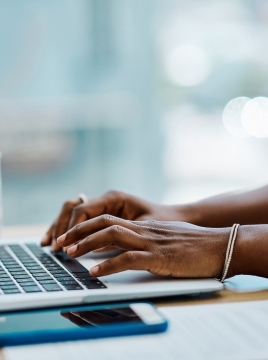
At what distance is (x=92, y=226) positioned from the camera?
740 millimetres

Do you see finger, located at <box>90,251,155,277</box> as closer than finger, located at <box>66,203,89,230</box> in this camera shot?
Yes

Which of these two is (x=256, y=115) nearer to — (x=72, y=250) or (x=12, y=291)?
(x=72, y=250)

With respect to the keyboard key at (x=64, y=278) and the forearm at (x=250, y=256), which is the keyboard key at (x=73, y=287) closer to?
the keyboard key at (x=64, y=278)

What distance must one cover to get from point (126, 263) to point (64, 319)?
142 mm

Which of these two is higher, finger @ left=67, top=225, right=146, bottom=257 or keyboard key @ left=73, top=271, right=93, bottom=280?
finger @ left=67, top=225, right=146, bottom=257

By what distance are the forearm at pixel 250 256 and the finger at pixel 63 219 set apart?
1.09ft

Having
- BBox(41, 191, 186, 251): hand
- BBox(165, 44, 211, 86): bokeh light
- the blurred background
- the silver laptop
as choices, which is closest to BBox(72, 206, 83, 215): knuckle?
BBox(41, 191, 186, 251): hand

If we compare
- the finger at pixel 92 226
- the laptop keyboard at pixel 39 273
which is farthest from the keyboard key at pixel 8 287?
the finger at pixel 92 226

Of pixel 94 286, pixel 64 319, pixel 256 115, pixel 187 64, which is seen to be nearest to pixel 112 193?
pixel 94 286

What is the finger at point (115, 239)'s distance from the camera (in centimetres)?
69

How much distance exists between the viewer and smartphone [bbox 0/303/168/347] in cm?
50

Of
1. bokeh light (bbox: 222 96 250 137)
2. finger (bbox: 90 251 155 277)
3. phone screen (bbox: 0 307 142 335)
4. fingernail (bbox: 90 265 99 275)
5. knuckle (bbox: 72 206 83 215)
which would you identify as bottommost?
phone screen (bbox: 0 307 142 335)

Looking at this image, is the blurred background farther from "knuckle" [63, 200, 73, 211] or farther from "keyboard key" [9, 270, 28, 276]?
"keyboard key" [9, 270, 28, 276]

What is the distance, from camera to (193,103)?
12.0 feet
